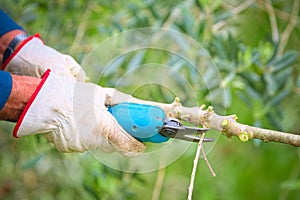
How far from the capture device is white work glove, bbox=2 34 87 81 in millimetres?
1926

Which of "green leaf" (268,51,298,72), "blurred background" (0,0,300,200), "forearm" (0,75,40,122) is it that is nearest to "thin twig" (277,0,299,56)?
"blurred background" (0,0,300,200)

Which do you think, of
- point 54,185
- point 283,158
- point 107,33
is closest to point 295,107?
point 283,158

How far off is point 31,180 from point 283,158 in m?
1.36

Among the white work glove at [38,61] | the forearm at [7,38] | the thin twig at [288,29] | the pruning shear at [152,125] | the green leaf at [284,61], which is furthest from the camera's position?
the thin twig at [288,29]

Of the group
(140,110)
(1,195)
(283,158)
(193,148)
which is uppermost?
(283,158)

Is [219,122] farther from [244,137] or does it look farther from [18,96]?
[18,96]

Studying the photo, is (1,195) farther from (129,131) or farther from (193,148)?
(129,131)

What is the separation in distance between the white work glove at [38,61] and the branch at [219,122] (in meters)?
0.24

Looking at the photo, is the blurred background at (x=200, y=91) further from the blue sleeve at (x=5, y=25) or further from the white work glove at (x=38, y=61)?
the blue sleeve at (x=5, y=25)

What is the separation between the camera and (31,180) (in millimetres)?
3131

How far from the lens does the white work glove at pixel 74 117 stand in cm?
166

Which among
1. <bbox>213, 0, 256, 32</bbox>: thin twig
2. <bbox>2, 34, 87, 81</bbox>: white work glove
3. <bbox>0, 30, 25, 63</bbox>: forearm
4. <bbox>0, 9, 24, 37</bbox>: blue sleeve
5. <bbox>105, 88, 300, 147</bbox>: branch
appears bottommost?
<bbox>105, 88, 300, 147</bbox>: branch

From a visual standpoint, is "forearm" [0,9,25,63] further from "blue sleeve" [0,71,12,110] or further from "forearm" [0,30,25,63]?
"blue sleeve" [0,71,12,110]

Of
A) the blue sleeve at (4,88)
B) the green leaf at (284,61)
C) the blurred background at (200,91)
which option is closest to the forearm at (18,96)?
the blue sleeve at (4,88)
